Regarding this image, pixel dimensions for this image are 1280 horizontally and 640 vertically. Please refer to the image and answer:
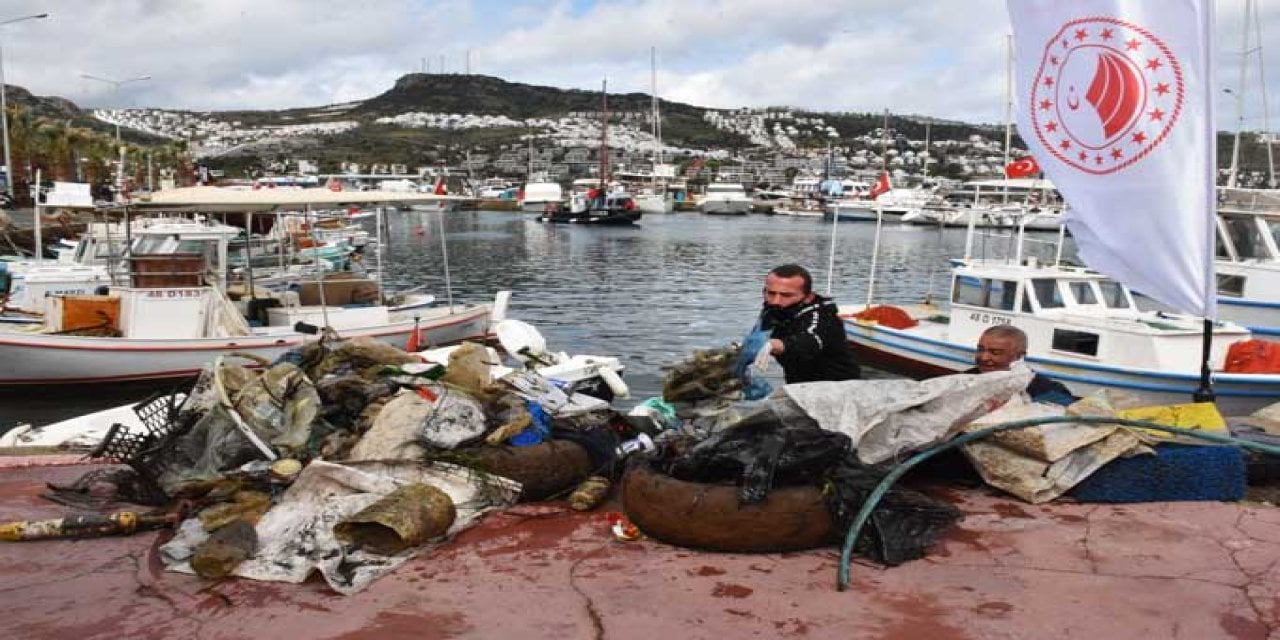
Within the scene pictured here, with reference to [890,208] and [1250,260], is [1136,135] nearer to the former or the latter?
[1250,260]

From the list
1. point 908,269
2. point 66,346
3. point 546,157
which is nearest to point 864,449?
point 66,346

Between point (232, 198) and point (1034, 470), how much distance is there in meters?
13.4

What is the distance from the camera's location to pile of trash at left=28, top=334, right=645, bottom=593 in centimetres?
459

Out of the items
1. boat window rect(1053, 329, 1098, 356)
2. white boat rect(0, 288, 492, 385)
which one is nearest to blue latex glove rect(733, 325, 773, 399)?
boat window rect(1053, 329, 1098, 356)

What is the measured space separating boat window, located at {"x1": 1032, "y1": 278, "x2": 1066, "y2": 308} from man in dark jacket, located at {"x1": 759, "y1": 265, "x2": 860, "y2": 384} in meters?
10.7

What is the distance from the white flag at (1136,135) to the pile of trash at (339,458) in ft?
10.6

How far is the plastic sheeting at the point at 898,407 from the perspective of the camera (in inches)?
199

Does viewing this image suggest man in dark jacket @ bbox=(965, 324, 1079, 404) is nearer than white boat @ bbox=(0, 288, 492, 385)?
Yes

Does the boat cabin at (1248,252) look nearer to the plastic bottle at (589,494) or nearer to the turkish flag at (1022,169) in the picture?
the turkish flag at (1022,169)

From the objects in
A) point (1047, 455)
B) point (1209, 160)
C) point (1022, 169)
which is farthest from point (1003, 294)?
point (1047, 455)

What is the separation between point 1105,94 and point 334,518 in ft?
16.3

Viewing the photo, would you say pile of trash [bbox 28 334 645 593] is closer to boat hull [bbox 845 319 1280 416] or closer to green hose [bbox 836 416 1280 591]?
green hose [bbox 836 416 1280 591]

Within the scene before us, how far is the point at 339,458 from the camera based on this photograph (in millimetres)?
5719

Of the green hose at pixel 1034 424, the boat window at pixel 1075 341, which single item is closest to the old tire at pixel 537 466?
the green hose at pixel 1034 424
